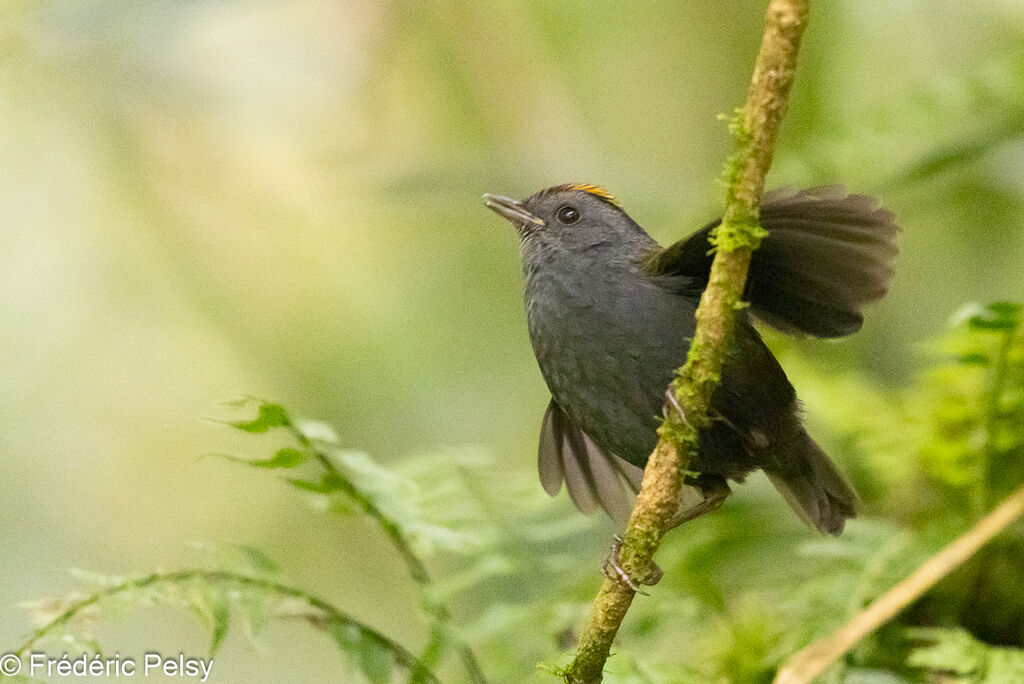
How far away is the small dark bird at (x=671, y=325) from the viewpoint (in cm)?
241

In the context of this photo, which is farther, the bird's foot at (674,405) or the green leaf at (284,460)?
the green leaf at (284,460)

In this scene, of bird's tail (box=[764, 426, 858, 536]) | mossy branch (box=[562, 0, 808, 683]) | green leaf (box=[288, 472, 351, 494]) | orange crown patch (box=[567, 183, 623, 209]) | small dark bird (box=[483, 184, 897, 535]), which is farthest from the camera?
orange crown patch (box=[567, 183, 623, 209])

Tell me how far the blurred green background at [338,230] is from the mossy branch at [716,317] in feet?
9.50

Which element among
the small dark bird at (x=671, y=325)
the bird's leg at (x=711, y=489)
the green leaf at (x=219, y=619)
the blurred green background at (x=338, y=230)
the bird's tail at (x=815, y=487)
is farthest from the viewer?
the blurred green background at (x=338, y=230)

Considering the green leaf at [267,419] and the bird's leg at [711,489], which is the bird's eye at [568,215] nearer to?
the bird's leg at [711,489]

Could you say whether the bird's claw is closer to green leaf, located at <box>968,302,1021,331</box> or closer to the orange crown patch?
the orange crown patch

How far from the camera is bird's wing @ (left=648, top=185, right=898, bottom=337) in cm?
233

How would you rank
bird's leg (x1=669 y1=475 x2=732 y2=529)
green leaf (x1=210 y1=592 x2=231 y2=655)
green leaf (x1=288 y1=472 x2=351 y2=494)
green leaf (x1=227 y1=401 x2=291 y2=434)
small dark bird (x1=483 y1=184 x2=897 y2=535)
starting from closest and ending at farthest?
small dark bird (x1=483 y1=184 x2=897 y2=535)
green leaf (x1=210 y1=592 x2=231 y2=655)
green leaf (x1=227 y1=401 x2=291 y2=434)
bird's leg (x1=669 y1=475 x2=732 y2=529)
green leaf (x1=288 y1=472 x2=351 y2=494)

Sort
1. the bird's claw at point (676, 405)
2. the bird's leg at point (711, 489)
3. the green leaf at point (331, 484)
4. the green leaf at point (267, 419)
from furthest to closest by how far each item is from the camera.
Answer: the green leaf at point (331, 484), the bird's leg at point (711, 489), the green leaf at point (267, 419), the bird's claw at point (676, 405)

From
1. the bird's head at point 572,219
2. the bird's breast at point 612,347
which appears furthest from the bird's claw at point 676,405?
the bird's head at point 572,219

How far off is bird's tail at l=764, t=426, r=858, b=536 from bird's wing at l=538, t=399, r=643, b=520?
1.60ft

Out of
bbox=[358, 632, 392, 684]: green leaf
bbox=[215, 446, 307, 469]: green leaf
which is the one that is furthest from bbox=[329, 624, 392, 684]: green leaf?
bbox=[215, 446, 307, 469]: green leaf

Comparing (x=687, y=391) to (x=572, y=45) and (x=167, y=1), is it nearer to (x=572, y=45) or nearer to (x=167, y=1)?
(x=167, y=1)

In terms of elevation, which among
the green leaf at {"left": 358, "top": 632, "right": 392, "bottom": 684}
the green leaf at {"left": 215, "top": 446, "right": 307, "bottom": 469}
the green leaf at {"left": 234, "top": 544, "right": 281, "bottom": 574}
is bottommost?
the green leaf at {"left": 358, "top": 632, "right": 392, "bottom": 684}
